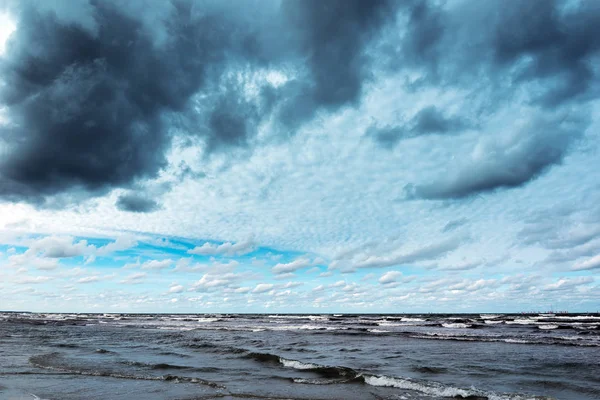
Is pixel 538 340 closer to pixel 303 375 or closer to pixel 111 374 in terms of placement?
pixel 303 375

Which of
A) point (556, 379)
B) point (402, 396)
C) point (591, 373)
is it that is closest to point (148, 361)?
point (402, 396)

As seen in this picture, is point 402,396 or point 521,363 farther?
point 521,363

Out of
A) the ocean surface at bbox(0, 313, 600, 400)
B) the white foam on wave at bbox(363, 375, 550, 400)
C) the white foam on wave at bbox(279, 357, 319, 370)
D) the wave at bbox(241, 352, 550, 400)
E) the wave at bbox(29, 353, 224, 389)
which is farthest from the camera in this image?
the white foam on wave at bbox(279, 357, 319, 370)

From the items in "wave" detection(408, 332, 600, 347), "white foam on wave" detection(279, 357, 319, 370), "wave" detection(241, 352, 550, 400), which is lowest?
"wave" detection(408, 332, 600, 347)

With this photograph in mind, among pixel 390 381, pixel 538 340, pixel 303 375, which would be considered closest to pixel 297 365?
pixel 303 375

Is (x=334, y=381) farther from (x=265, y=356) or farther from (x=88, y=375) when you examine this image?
(x=88, y=375)

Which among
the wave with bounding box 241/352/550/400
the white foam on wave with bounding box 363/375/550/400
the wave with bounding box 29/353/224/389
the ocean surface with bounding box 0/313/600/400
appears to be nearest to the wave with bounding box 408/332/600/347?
the ocean surface with bounding box 0/313/600/400

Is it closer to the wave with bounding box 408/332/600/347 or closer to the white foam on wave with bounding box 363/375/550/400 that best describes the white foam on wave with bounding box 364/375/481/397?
the white foam on wave with bounding box 363/375/550/400

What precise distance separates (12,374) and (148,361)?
22.3 ft

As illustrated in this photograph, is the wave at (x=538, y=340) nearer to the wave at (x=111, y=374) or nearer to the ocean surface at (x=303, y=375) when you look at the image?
the ocean surface at (x=303, y=375)

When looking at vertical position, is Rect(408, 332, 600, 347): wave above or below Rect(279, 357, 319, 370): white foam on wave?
below

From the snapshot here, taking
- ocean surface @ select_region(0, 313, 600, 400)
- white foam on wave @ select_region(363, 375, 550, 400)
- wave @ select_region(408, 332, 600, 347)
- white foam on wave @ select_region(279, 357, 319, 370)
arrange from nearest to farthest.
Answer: white foam on wave @ select_region(363, 375, 550, 400) → ocean surface @ select_region(0, 313, 600, 400) → white foam on wave @ select_region(279, 357, 319, 370) → wave @ select_region(408, 332, 600, 347)

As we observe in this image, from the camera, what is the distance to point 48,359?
21.2 meters

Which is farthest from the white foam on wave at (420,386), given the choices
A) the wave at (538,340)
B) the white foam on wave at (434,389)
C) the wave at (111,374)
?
the wave at (538,340)
